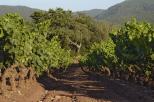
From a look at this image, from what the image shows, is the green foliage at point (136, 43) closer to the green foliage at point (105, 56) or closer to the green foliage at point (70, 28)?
the green foliage at point (105, 56)

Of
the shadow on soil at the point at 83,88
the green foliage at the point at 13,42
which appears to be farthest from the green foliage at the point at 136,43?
the green foliage at the point at 13,42

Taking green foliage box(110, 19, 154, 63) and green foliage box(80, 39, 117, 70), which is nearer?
green foliage box(110, 19, 154, 63)

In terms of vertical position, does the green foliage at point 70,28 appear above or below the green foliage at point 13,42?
below

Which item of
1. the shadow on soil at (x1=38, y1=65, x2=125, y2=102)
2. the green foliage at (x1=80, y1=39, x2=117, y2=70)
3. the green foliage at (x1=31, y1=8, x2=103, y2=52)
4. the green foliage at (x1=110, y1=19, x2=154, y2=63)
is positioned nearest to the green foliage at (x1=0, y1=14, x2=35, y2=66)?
the shadow on soil at (x1=38, y1=65, x2=125, y2=102)

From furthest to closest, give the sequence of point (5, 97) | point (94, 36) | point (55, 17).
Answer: point (94, 36), point (55, 17), point (5, 97)

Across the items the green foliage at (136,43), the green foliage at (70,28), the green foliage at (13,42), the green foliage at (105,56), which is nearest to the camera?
the green foliage at (13,42)

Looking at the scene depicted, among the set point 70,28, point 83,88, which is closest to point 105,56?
point 83,88

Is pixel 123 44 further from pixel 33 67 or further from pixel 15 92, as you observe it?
pixel 15 92

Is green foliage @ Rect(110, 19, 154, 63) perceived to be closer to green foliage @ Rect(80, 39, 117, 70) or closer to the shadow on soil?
the shadow on soil

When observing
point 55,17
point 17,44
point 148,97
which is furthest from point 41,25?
point 55,17

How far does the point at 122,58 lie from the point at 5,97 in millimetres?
18806

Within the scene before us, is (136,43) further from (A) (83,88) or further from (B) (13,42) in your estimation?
(B) (13,42)

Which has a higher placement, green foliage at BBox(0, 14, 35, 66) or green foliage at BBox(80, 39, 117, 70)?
green foliage at BBox(0, 14, 35, 66)

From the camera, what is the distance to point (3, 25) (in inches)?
1431
